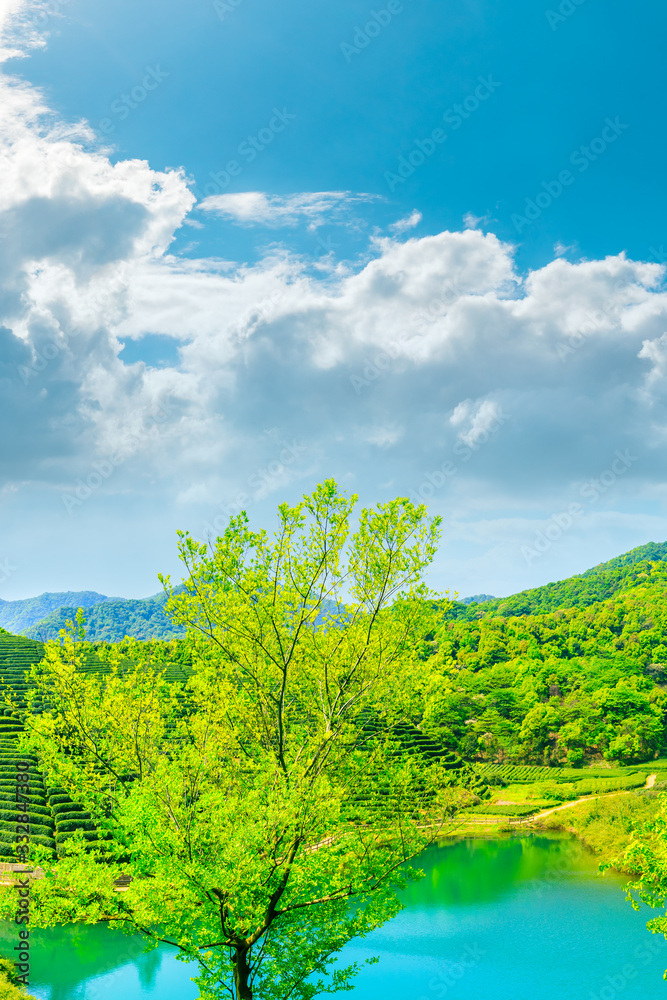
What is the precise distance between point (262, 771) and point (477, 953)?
14.9m

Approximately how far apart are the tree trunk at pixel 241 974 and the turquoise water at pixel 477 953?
1115cm

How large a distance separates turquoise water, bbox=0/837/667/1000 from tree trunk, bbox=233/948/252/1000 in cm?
1115

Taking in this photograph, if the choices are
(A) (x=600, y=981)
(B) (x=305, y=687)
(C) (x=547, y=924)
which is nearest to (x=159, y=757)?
(B) (x=305, y=687)

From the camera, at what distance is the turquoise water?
1605cm

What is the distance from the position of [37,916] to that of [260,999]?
3.22 m

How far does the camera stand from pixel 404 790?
375 inches

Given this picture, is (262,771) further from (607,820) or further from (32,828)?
(607,820)

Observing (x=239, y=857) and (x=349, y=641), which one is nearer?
(x=239, y=857)

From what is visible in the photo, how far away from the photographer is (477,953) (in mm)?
18125

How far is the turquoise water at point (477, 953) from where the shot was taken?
16.0 meters

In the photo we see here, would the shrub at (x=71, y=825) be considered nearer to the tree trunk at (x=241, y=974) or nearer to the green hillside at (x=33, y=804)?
the green hillside at (x=33, y=804)

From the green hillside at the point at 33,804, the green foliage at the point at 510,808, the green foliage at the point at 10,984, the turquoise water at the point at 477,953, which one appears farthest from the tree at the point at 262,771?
the green foliage at the point at 510,808

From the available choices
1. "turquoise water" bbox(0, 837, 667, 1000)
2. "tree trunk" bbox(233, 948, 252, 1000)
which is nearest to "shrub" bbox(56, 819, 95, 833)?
"turquoise water" bbox(0, 837, 667, 1000)

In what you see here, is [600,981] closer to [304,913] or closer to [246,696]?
[304,913]
